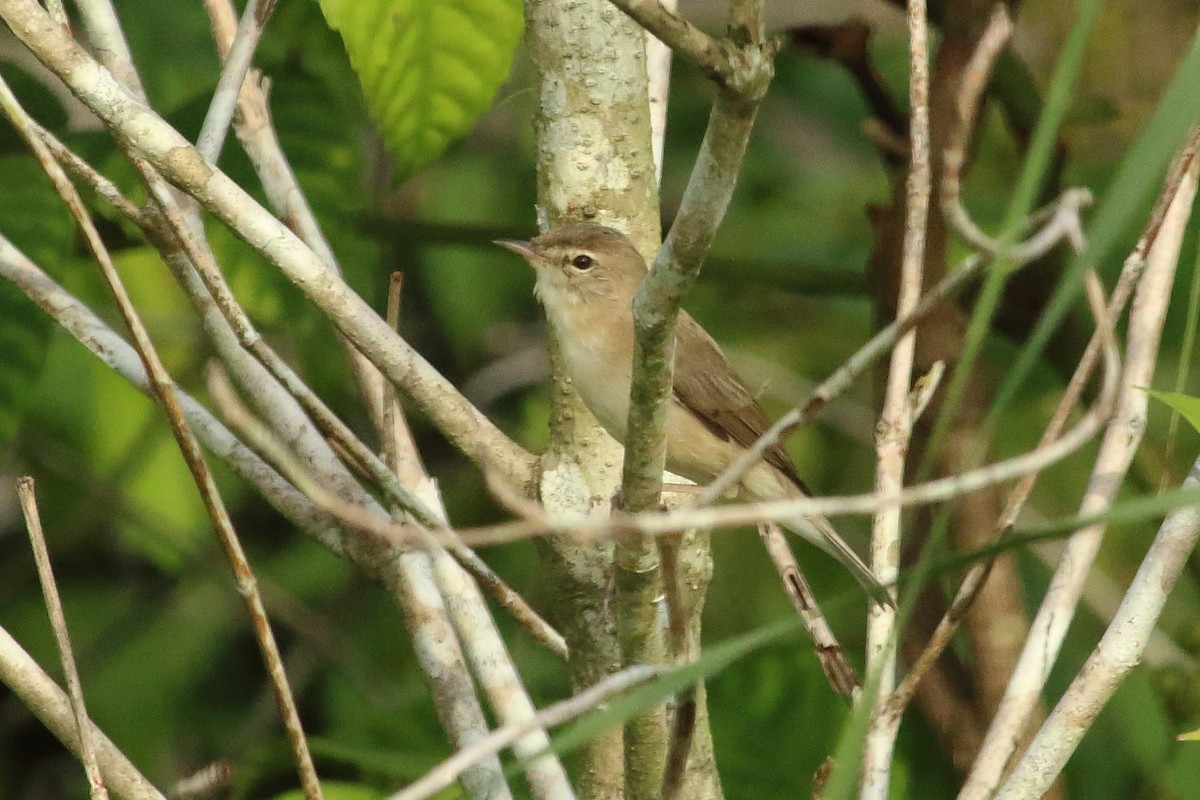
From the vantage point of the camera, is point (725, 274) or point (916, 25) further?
point (725, 274)

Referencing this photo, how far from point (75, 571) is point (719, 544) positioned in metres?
2.27

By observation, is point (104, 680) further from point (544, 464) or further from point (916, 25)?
point (916, 25)

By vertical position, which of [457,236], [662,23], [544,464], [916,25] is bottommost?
[662,23]

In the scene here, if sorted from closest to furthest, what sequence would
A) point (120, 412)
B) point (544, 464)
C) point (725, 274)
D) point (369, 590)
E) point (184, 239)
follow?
point (184, 239) < point (544, 464) < point (725, 274) < point (120, 412) < point (369, 590)

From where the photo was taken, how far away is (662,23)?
1.34 m

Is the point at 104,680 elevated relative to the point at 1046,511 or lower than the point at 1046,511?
lower

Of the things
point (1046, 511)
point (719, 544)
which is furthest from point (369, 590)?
point (1046, 511)

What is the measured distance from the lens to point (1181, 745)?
2.77 metres

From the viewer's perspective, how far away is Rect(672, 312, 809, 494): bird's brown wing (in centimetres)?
353

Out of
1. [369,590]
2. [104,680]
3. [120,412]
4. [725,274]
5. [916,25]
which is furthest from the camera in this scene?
[369,590]

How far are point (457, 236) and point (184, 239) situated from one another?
2.05 metres

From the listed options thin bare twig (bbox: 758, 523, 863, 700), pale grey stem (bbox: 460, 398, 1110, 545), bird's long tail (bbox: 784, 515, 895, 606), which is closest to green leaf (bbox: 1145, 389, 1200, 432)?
pale grey stem (bbox: 460, 398, 1110, 545)

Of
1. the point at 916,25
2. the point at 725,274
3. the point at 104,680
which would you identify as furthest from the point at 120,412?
the point at 916,25

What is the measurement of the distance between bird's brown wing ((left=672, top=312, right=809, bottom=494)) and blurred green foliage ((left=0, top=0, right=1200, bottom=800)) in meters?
0.42
